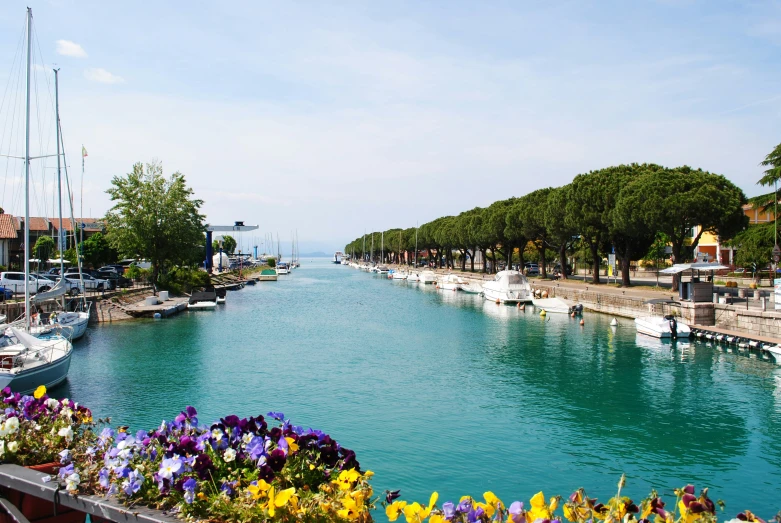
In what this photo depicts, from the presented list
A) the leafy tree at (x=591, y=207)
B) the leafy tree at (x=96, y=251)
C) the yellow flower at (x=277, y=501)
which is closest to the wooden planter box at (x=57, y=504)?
the yellow flower at (x=277, y=501)

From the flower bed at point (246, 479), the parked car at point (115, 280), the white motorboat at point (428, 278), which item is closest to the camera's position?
the flower bed at point (246, 479)

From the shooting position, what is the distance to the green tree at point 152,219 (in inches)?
2314

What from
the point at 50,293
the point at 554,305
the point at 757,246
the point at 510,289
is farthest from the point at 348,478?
the point at 757,246

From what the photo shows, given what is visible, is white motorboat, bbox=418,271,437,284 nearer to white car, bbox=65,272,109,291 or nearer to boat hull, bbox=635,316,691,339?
white car, bbox=65,272,109,291

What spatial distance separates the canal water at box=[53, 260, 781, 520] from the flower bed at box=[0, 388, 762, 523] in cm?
929

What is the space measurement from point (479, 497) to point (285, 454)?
9817mm

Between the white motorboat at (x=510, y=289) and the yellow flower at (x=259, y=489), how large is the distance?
60807 mm

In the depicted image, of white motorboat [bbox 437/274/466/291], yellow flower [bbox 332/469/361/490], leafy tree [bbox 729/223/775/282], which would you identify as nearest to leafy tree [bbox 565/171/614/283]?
leafy tree [bbox 729/223/775/282]

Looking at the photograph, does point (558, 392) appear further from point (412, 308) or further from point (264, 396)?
point (412, 308)

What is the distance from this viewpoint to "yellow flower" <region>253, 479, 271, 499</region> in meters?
4.74

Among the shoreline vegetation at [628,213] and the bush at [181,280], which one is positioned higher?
the shoreline vegetation at [628,213]

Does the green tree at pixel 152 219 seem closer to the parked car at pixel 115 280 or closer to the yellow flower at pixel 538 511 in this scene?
the parked car at pixel 115 280

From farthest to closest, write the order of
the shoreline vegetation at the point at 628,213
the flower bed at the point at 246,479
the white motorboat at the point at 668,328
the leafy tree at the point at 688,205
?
the shoreline vegetation at the point at 628,213 → the leafy tree at the point at 688,205 → the white motorboat at the point at 668,328 → the flower bed at the point at 246,479

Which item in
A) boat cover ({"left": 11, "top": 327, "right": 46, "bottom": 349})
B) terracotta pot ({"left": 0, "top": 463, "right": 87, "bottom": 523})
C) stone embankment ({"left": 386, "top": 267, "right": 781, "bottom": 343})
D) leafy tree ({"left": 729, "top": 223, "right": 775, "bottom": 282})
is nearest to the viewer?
terracotta pot ({"left": 0, "top": 463, "right": 87, "bottom": 523})
